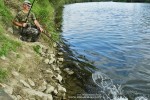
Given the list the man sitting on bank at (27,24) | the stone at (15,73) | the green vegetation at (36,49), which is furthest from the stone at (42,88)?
the man sitting on bank at (27,24)

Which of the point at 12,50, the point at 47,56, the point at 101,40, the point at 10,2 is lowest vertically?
the point at 101,40

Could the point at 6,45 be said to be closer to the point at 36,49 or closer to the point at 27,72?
the point at 27,72

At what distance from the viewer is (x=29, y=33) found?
54.4ft

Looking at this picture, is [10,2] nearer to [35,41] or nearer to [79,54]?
[35,41]

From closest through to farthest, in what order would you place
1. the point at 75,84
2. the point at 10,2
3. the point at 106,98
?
the point at 106,98 < the point at 75,84 < the point at 10,2

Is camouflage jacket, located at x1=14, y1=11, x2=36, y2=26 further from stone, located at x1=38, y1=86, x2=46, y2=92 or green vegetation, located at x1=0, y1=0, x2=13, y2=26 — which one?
stone, located at x1=38, y1=86, x2=46, y2=92

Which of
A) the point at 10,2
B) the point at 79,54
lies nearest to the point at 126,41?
the point at 79,54

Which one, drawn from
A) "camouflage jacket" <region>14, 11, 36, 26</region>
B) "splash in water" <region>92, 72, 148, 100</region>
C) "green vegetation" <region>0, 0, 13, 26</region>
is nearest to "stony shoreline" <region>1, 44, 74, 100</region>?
"splash in water" <region>92, 72, 148, 100</region>

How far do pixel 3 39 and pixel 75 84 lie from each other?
4487mm

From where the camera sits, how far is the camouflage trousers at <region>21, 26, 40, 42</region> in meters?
16.6

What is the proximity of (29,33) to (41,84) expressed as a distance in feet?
16.2

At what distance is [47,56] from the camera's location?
1680 cm

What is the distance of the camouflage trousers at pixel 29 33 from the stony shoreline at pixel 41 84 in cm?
94

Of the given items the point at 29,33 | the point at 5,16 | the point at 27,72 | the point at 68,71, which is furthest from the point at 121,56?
the point at 27,72
